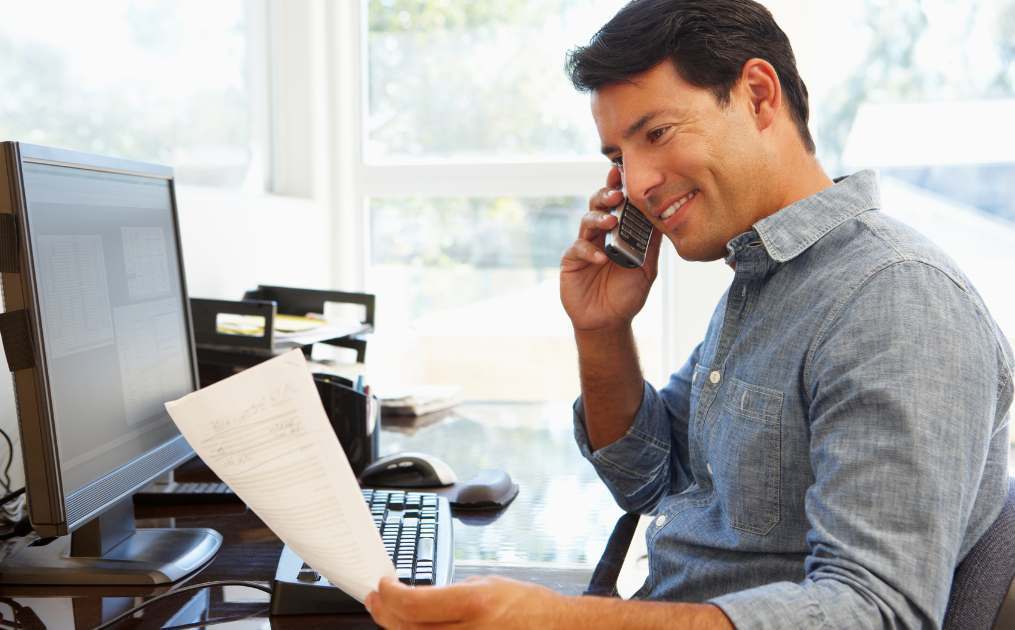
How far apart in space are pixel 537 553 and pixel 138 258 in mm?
621

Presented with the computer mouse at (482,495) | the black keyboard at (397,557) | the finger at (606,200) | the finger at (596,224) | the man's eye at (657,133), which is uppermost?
the man's eye at (657,133)

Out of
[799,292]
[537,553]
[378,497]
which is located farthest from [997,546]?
[378,497]

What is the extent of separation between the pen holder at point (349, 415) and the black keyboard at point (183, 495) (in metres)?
0.20

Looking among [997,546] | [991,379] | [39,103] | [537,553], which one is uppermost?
[39,103]

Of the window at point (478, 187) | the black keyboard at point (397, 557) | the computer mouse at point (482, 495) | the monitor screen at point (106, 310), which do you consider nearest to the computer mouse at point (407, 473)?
the computer mouse at point (482, 495)

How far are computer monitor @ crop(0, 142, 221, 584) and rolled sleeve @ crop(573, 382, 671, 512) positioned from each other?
53 centimetres

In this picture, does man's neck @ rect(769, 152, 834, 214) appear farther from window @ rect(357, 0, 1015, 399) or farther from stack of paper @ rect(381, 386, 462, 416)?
window @ rect(357, 0, 1015, 399)

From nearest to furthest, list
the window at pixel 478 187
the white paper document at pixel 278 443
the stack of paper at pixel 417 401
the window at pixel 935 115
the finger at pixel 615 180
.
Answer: the white paper document at pixel 278 443
the finger at pixel 615 180
the stack of paper at pixel 417 401
the window at pixel 935 115
the window at pixel 478 187

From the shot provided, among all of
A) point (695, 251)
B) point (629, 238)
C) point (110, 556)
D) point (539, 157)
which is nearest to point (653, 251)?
point (629, 238)

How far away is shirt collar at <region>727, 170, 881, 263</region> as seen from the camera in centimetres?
99

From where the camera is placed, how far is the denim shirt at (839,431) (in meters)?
0.75

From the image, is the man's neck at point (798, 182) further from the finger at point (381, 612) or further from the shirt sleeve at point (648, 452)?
the finger at point (381, 612)

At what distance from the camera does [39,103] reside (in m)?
1.63

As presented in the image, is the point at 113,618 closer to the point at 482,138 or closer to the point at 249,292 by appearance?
the point at 249,292
